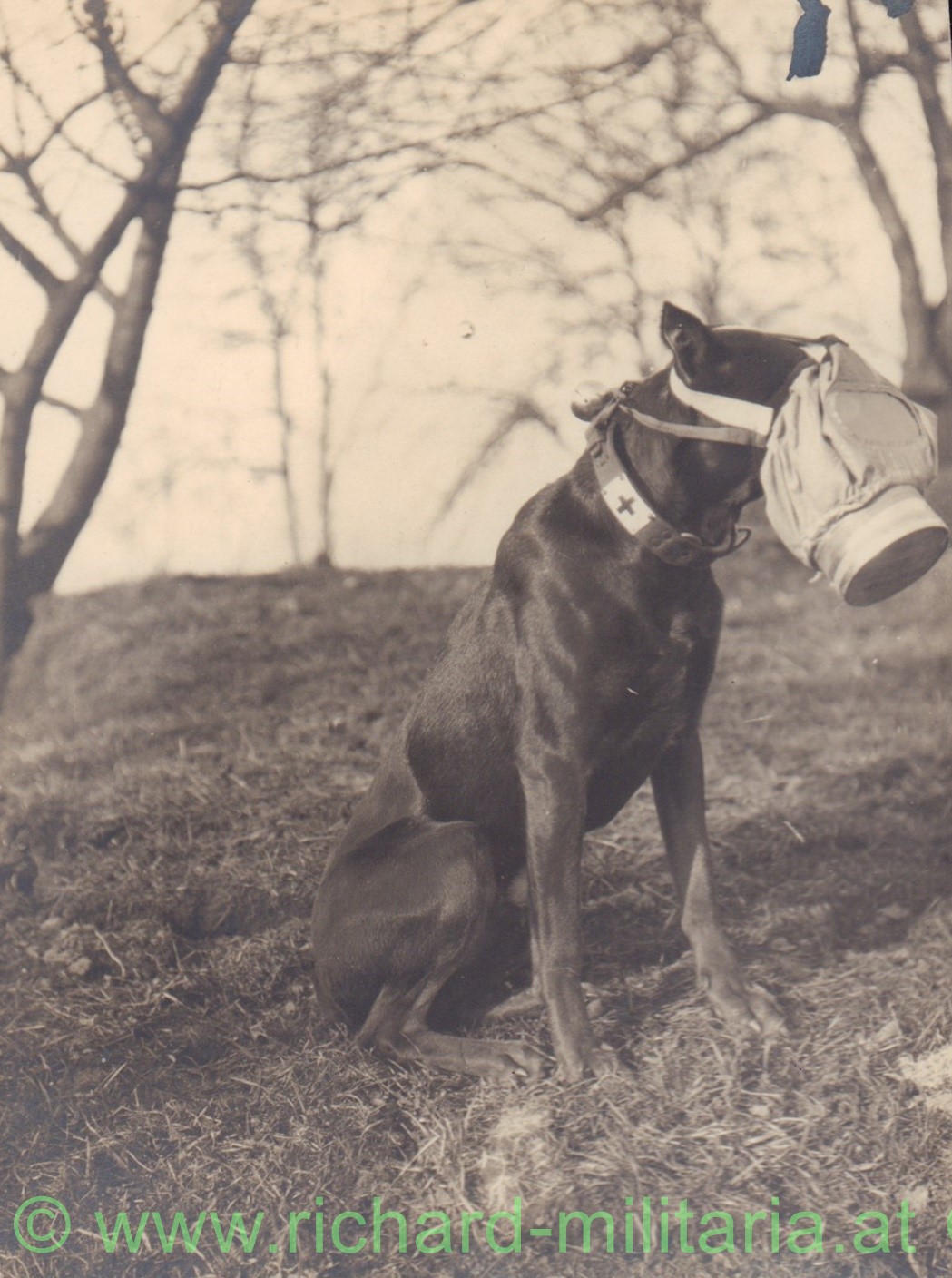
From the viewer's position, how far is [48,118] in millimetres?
3092

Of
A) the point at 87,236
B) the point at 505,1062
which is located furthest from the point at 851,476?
the point at 87,236

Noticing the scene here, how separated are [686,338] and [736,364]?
150 mm

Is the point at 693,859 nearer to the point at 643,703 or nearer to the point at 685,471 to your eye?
the point at 643,703

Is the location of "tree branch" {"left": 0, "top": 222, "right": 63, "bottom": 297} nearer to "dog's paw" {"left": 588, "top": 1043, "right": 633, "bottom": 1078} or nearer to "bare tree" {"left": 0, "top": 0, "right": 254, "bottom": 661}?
"bare tree" {"left": 0, "top": 0, "right": 254, "bottom": 661}

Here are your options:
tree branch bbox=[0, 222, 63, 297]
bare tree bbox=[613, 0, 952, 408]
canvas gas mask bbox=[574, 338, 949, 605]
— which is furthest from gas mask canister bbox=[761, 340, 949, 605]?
tree branch bbox=[0, 222, 63, 297]

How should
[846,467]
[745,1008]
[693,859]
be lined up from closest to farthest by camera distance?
1. [846,467]
2. [745,1008]
3. [693,859]

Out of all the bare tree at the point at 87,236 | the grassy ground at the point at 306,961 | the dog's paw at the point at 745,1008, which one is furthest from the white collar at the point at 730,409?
the bare tree at the point at 87,236

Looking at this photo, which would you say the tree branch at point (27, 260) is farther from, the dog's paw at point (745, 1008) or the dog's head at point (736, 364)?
the dog's paw at point (745, 1008)

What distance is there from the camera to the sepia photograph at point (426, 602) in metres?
2.57

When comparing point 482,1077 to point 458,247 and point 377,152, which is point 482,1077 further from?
point 377,152

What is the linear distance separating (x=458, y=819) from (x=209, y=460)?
1.33 m

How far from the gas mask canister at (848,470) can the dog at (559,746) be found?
0.09 meters

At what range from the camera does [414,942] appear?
2678 millimetres

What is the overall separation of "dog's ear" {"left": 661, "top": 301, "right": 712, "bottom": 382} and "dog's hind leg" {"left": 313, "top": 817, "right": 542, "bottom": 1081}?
132 centimetres
